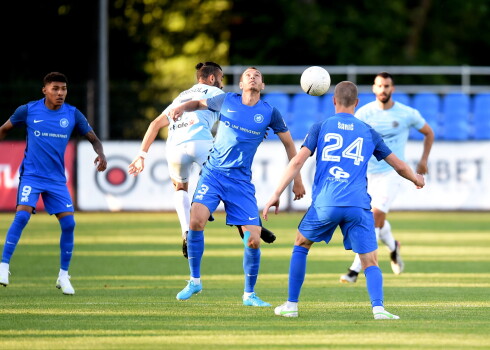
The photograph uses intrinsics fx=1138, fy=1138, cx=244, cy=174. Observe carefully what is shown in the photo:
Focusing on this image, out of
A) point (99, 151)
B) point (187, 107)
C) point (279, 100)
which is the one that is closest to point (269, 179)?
point (279, 100)

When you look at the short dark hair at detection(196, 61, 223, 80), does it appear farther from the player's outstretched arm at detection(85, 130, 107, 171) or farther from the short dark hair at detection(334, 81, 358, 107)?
the short dark hair at detection(334, 81, 358, 107)

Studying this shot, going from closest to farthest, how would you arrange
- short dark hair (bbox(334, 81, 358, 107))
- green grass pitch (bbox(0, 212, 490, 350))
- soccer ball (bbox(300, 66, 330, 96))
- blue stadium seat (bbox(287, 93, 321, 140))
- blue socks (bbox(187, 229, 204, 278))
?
green grass pitch (bbox(0, 212, 490, 350)) → short dark hair (bbox(334, 81, 358, 107)) → soccer ball (bbox(300, 66, 330, 96)) → blue socks (bbox(187, 229, 204, 278)) → blue stadium seat (bbox(287, 93, 321, 140))

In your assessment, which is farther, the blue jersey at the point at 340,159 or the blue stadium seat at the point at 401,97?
the blue stadium seat at the point at 401,97

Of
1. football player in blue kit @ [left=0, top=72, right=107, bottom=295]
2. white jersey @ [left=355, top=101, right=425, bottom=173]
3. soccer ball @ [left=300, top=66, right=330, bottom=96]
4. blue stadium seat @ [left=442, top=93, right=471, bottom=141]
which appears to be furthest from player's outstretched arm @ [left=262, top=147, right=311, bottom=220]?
blue stadium seat @ [left=442, top=93, right=471, bottom=141]

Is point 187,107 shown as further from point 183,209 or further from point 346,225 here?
point 346,225

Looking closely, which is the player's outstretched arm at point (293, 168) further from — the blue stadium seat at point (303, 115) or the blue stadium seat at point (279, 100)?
the blue stadium seat at point (279, 100)

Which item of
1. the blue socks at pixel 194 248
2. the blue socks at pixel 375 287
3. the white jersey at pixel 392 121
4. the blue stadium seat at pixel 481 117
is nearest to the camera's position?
the blue socks at pixel 375 287

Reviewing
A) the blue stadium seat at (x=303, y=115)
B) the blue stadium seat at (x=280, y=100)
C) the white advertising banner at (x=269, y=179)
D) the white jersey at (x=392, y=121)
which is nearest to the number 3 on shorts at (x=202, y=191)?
the white jersey at (x=392, y=121)

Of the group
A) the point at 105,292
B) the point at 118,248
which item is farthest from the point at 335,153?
the point at 118,248

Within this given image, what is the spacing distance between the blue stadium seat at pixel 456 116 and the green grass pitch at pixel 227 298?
921 cm

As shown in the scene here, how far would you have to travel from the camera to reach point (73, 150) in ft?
80.4

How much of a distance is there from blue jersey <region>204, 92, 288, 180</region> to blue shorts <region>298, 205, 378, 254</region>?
1.40 m

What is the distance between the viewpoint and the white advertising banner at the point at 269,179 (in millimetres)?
24656

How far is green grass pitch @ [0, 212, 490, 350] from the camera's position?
28.4ft
